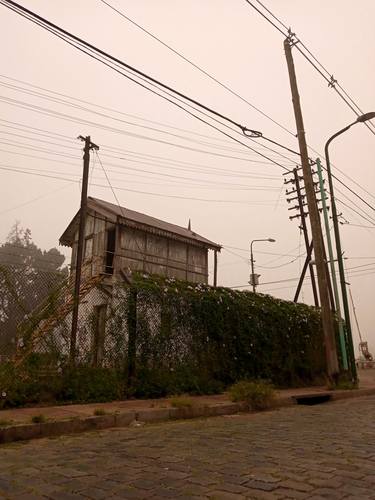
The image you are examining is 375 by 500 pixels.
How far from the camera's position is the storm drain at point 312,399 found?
11.9 metres

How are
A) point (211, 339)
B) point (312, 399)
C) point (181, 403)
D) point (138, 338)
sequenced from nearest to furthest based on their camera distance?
point (181, 403), point (138, 338), point (312, 399), point (211, 339)

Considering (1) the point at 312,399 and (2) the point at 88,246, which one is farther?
(2) the point at 88,246

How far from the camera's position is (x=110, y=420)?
7309 mm

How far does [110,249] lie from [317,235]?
31.1 feet

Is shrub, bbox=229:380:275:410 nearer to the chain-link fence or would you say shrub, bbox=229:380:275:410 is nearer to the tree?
the chain-link fence

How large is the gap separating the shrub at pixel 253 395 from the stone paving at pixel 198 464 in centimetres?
261

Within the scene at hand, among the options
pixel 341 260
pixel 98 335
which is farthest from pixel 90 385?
pixel 341 260

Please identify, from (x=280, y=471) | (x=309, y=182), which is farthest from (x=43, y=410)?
(x=309, y=182)

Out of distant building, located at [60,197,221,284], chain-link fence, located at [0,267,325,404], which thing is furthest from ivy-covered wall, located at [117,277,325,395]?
distant building, located at [60,197,221,284]

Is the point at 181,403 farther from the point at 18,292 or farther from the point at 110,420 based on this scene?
the point at 18,292

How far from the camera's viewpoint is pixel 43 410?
784 centimetres

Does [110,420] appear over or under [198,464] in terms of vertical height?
over

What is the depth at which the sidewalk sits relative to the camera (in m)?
6.29

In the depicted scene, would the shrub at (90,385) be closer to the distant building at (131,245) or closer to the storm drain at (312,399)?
the storm drain at (312,399)
